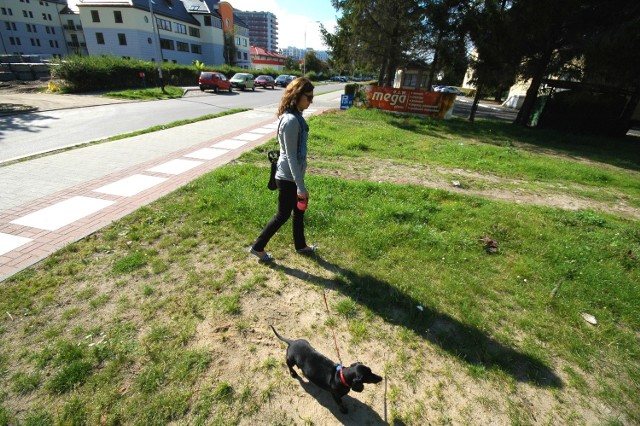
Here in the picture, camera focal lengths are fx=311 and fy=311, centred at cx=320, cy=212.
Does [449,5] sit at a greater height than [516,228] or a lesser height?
greater

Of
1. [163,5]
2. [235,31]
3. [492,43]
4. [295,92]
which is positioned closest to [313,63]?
[235,31]

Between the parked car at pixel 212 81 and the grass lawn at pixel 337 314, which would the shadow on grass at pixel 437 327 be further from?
the parked car at pixel 212 81

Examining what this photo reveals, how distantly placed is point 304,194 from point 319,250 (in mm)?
1165

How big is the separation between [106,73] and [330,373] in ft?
97.6

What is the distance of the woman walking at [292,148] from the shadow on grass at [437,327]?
804 mm

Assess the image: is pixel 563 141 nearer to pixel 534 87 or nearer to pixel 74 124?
pixel 534 87

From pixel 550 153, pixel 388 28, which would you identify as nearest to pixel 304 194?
pixel 550 153

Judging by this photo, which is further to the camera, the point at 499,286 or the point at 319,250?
the point at 319,250

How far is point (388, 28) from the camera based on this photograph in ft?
65.3

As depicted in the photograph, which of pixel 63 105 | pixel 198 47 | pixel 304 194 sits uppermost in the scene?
pixel 198 47

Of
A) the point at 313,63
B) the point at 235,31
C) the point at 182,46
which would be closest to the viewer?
the point at 182,46

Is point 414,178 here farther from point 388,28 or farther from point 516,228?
point 388,28

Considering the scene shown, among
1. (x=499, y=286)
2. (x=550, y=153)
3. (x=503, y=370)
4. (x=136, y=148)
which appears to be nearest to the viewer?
(x=503, y=370)

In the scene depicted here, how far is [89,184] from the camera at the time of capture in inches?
229
